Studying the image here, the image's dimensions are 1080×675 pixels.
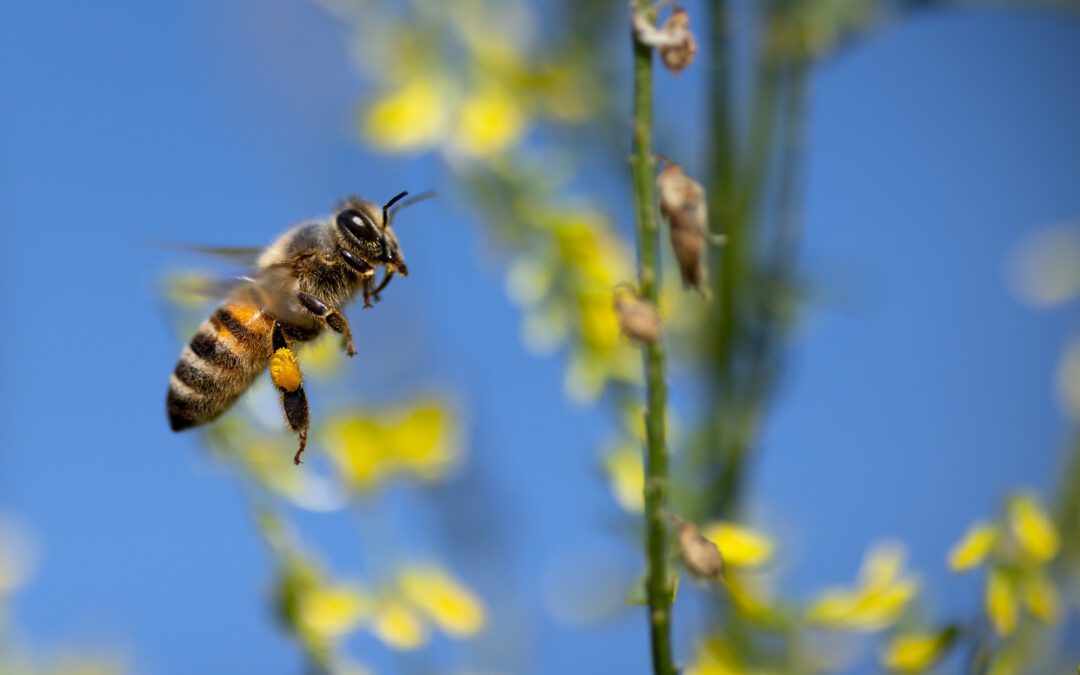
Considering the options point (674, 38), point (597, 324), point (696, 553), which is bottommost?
point (696, 553)

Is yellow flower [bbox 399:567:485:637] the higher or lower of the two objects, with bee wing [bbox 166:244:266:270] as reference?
lower

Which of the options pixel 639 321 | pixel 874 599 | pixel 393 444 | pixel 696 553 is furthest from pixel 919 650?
pixel 393 444

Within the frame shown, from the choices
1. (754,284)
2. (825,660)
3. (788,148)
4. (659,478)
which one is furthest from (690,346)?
(659,478)

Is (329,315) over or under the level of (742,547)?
over

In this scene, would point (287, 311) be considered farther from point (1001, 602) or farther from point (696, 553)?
point (1001, 602)

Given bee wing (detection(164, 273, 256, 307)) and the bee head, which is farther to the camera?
the bee head

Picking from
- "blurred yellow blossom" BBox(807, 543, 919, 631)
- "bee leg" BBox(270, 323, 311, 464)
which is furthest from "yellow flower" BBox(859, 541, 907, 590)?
"bee leg" BBox(270, 323, 311, 464)

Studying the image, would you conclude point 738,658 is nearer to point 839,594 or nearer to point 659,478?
point 839,594

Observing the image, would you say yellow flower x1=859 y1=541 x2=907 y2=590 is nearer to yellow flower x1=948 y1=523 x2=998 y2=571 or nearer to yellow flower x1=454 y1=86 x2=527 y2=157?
yellow flower x1=948 y1=523 x2=998 y2=571
